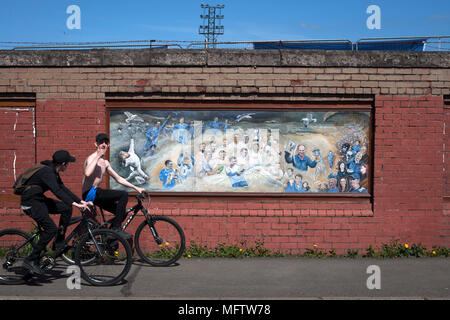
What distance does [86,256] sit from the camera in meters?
6.66

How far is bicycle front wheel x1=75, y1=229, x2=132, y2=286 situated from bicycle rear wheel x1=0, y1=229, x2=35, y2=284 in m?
0.66

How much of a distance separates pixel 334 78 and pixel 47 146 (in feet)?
15.8

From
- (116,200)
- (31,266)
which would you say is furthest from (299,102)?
(31,266)

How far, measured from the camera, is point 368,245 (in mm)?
8383

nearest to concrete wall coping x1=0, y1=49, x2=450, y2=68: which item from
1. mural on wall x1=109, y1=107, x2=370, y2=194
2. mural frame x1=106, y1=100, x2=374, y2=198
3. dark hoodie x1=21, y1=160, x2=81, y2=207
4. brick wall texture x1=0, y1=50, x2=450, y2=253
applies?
brick wall texture x1=0, y1=50, x2=450, y2=253

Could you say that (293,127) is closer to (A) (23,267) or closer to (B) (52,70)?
(B) (52,70)

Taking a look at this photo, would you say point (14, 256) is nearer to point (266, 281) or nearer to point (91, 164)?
point (91, 164)

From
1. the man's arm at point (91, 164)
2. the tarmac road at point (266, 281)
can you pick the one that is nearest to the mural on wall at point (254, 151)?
the tarmac road at point (266, 281)

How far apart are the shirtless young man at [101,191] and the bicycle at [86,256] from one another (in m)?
0.59

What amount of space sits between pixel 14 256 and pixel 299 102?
485 centimetres

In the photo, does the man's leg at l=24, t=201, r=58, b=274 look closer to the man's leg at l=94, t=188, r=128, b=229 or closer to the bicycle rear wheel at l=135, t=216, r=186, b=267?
the man's leg at l=94, t=188, r=128, b=229

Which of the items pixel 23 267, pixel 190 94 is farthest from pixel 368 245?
pixel 23 267

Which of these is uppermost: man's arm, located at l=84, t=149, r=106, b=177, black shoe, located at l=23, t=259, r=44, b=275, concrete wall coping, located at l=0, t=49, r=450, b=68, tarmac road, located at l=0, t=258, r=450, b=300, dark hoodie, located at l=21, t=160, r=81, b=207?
concrete wall coping, located at l=0, t=49, r=450, b=68

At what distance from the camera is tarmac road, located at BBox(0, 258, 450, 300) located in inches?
239
